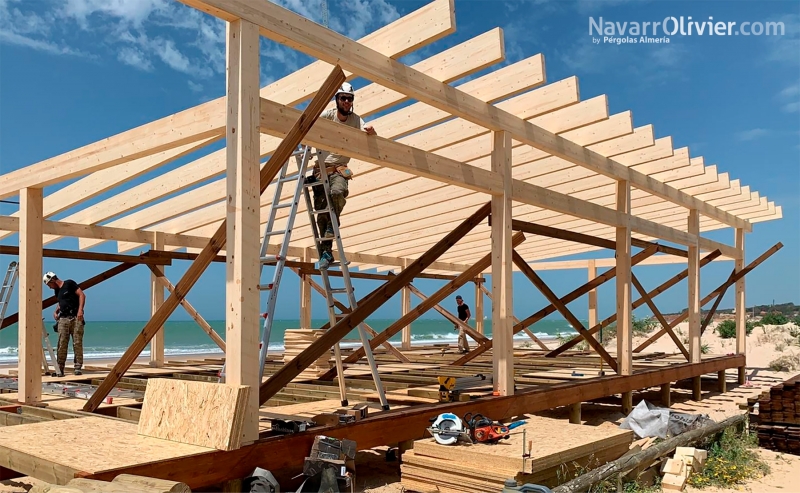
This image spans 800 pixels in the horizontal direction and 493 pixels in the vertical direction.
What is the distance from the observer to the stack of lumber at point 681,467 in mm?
6137

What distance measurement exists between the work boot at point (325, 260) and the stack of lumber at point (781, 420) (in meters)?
5.90

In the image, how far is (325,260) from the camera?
604 centimetres

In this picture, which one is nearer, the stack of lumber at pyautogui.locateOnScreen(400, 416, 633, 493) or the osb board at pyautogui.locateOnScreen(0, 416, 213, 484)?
the osb board at pyautogui.locateOnScreen(0, 416, 213, 484)

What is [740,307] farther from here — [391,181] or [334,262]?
[334,262]

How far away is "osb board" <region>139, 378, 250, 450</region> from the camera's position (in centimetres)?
452

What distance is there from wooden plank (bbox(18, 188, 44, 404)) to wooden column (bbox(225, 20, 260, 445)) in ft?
11.5

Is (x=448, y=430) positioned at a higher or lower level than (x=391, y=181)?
lower

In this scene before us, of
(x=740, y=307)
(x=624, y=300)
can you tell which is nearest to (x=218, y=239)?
(x=624, y=300)

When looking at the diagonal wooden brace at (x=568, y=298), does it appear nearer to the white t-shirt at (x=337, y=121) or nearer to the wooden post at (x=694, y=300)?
the wooden post at (x=694, y=300)

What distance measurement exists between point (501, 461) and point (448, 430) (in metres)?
0.61

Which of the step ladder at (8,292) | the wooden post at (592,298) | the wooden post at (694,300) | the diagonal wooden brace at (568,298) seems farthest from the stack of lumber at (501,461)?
the wooden post at (592,298)

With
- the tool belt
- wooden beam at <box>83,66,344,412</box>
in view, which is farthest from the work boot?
wooden beam at <box>83,66,344,412</box>

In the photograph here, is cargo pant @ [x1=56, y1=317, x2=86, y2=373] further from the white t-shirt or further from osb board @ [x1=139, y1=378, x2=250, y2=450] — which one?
osb board @ [x1=139, y1=378, x2=250, y2=450]

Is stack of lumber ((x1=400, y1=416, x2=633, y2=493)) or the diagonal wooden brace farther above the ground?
the diagonal wooden brace
